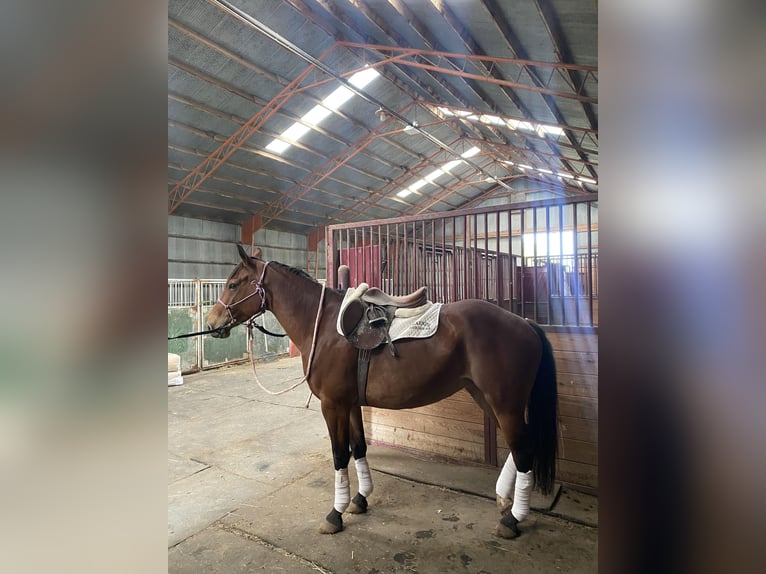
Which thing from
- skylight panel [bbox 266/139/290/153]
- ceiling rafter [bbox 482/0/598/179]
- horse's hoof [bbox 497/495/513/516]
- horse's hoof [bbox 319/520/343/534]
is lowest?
horse's hoof [bbox 319/520/343/534]

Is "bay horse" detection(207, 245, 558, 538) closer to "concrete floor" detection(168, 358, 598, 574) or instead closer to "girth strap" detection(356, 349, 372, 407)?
"girth strap" detection(356, 349, 372, 407)

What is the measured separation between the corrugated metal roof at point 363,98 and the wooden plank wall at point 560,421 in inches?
129

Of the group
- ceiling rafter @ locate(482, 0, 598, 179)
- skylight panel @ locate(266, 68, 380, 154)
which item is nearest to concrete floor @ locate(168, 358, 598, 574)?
ceiling rafter @ locate(482, 0, 598, 179)

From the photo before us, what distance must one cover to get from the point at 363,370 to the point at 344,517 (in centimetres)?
91

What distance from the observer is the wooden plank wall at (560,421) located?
2.58m

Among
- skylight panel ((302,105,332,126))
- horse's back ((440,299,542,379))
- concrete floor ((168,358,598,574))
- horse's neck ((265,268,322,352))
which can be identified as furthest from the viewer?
skylight panel ((302,105,332,126))

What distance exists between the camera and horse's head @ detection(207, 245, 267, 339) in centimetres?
266

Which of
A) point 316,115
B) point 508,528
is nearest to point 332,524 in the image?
point 508,528

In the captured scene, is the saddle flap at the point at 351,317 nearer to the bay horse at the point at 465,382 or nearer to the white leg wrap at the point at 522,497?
the bay horse at the point at 465,382

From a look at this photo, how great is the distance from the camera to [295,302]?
8.56ft
